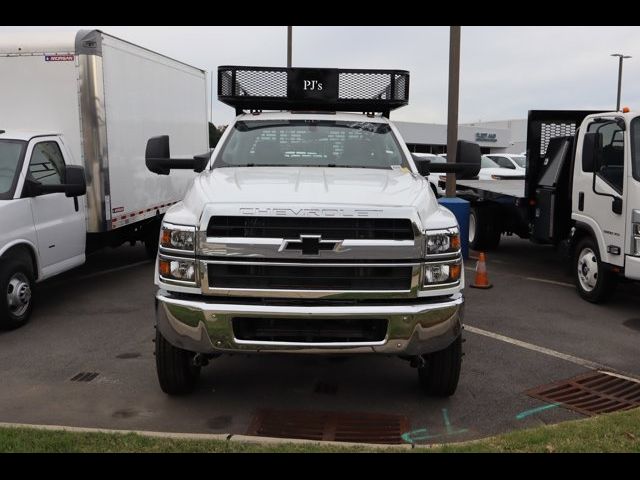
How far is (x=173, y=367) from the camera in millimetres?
4496

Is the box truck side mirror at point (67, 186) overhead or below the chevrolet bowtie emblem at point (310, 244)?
overhead

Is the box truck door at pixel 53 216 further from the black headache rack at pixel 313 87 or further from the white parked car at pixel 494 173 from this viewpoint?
the white parked car at pixel 494 173

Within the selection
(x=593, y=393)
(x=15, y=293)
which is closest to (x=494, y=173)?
(x=593, y=393)

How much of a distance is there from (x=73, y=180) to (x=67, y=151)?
811 millimetres

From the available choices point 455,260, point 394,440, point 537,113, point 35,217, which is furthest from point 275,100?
point 537,113

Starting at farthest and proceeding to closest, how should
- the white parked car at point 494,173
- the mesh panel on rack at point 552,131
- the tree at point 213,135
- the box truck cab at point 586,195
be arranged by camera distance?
the tree at point 213,135
the white parked car at point 494,173
the mesh panel on rack at point 552,131
the box truck cab at point 586,195

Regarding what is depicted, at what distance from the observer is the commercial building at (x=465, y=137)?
60.1m

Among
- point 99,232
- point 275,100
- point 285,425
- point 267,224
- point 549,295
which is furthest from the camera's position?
point 549,295

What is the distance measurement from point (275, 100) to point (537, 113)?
524 centimetres

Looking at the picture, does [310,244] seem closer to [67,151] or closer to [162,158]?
[162,158]

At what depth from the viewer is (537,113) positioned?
33.0ft

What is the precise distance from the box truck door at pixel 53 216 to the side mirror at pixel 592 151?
6215mm

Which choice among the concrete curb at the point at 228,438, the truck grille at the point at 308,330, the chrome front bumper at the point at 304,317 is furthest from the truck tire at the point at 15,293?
the truck grille at the point at 308,330
